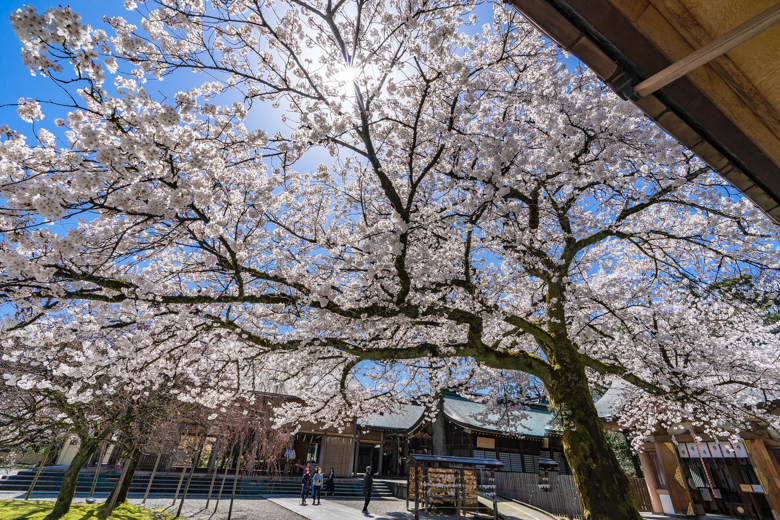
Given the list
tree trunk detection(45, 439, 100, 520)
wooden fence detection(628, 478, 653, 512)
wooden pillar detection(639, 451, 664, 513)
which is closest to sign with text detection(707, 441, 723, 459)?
wooden pillar detection(639, 451, 664, 513)

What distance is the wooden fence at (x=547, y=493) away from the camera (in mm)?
12914

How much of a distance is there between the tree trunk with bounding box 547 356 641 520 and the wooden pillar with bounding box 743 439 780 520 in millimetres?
10718

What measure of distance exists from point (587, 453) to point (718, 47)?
6242mm

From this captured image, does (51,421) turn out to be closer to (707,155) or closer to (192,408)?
(192,408)

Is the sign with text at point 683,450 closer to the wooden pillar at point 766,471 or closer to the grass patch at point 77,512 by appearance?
the wooden pillar at point 766,471

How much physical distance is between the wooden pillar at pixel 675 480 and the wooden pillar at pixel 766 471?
8.50 feet

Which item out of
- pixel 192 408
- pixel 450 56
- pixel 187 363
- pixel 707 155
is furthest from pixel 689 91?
pixel 192 408

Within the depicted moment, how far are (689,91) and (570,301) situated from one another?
6.00 metres

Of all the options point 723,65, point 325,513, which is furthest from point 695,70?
point 325,513

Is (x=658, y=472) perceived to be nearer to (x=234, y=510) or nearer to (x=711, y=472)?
(x=711, y=472)

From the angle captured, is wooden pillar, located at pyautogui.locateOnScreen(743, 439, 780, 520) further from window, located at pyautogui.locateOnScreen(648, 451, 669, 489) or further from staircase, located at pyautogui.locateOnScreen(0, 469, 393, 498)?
staircase, located at pyautogui.locateOnScreen(0, 469, 393, 498)

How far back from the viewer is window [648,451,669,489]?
47.9ft

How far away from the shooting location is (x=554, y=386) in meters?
6.64

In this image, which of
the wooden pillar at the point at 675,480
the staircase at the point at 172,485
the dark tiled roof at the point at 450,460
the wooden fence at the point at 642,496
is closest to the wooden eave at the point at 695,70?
the dark tiled roof at the point at 450,460
